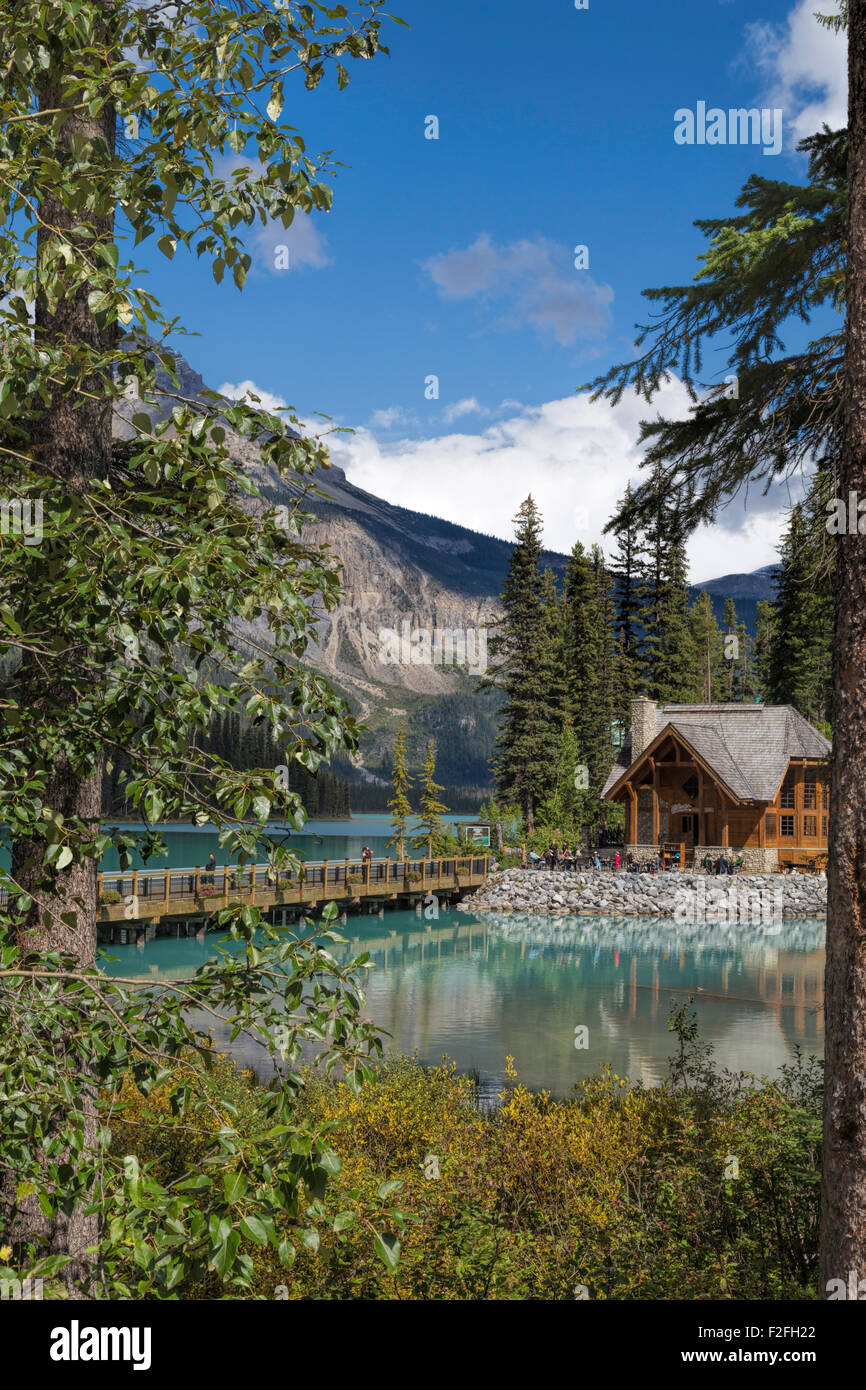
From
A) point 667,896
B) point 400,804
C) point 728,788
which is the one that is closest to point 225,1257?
point 667,896

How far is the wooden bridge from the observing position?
28406mm

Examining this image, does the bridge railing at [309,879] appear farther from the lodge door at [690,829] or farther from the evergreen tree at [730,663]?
the evergreen tree at [730,663]

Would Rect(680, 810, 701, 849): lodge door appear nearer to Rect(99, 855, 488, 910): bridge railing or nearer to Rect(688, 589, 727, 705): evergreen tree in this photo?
Rect(99, 855, 488, 910): bridge railing

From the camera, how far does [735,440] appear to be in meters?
7.50

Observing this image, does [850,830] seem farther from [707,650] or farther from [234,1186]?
[707,650]

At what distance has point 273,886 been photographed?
2873 cm

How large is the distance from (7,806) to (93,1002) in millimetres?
716

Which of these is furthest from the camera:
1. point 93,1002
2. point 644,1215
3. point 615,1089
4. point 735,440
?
point 615,1089

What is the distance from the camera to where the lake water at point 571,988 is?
15.4 m

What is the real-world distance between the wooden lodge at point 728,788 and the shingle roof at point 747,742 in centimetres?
4

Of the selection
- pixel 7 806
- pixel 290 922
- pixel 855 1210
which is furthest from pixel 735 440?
pixel 290 922

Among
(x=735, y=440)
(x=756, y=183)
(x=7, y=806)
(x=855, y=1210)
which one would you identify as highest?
(x=756, y=183)

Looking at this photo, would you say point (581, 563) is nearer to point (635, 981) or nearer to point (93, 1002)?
point (635, 981)

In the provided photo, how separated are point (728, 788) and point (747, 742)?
12.6ft
